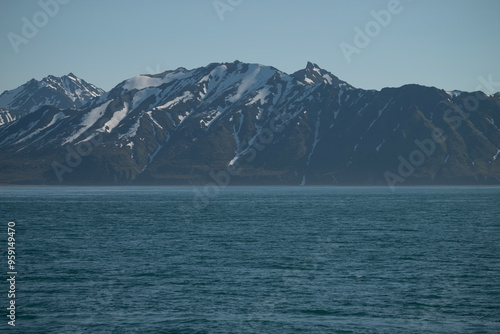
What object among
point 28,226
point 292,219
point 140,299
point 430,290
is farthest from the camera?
point 292,219

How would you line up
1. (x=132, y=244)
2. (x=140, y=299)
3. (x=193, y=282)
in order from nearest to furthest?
(x=140, y=299)
(x=193, y=282)
(x=132, y=244)

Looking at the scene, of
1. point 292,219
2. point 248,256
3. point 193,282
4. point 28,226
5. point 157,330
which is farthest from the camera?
point 292,219

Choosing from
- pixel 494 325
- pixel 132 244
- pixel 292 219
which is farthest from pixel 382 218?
pixel 494 325

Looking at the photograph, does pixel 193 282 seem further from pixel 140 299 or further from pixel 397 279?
pixel 397 279

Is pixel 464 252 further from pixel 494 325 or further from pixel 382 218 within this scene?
pixel 382 218

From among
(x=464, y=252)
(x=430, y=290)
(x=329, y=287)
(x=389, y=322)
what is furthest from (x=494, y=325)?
(x=464, y=252)

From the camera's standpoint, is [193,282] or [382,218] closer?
[193,282]

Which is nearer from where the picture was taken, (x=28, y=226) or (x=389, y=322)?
(x=389, y=322)

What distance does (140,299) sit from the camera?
4603cm

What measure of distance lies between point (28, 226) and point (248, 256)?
56.1 m

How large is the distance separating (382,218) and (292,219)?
772 inches

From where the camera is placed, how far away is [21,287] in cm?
5009

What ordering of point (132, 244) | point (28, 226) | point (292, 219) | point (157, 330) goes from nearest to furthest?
1. point (157, 330)
2. point (132, 244)
3. point (28, 226)
4. point (292, 219)

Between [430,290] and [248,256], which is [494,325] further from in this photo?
[248,256]
